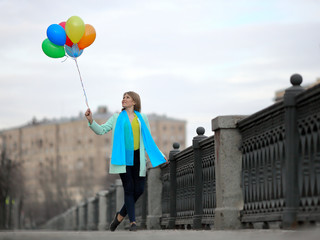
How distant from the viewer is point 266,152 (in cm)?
989

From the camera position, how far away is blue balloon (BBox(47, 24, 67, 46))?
13766mm

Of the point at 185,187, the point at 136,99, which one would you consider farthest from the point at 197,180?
the point at 136,99

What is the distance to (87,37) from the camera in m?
13.9

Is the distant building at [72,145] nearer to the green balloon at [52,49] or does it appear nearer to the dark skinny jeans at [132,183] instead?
the green balloon at [52,49]

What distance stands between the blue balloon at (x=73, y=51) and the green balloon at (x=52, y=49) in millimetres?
84

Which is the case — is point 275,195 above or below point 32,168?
below

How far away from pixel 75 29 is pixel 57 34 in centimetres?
36

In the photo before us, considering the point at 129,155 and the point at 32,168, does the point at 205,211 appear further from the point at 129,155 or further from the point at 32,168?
the point at 32,168

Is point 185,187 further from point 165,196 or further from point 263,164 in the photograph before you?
point 263,164

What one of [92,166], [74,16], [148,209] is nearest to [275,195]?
[74,16]

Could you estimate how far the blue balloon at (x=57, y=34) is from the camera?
45.2ft

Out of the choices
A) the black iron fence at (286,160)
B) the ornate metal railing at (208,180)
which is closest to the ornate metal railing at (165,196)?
the ornate metal railing at (208,180)

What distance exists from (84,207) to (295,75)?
1343 inches

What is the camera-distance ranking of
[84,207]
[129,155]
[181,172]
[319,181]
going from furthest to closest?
1. [84,207]
2. [181,172]
3. [129,155]
4. [319,181]
